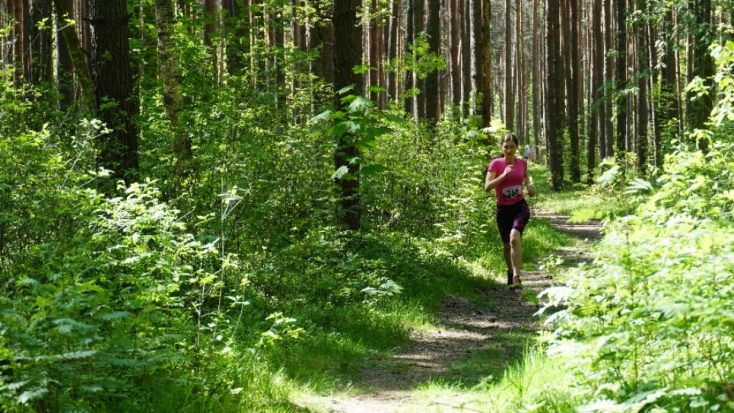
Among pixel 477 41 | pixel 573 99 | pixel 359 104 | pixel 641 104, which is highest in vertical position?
pixel 477 41

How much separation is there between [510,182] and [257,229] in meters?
3.47

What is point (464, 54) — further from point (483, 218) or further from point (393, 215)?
point (393, 215)

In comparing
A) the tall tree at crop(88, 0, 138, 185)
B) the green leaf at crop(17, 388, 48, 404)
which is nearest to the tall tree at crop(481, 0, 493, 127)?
the tall tree at crop(88, 0, 138, 185)

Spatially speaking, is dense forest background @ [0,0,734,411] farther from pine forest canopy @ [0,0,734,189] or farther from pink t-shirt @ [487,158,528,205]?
pink t-shirt @ [487,158,528,205]

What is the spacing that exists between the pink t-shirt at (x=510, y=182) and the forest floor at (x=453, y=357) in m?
1.37

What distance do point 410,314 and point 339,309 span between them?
924 mm

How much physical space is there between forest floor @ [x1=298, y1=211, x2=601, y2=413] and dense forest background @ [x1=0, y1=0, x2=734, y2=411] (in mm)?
526

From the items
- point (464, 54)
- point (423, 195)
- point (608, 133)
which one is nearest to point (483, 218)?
point (423, 195)

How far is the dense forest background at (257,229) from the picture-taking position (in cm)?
392

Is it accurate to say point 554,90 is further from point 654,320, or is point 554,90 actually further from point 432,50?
point 654,320

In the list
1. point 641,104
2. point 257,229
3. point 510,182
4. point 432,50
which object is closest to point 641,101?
point 641,104

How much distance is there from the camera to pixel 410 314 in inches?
342

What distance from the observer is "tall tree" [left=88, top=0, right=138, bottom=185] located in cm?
966

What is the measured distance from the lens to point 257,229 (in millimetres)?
9273
